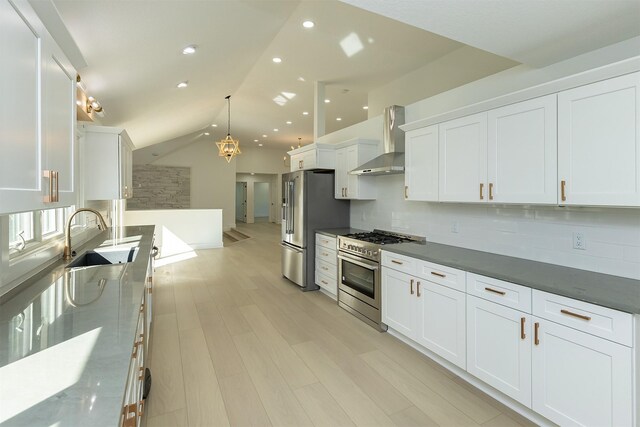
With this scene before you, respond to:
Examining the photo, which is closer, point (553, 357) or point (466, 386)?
point (553, 357)

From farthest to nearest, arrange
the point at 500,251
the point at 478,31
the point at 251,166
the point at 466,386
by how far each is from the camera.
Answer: the point at 251,166
the point at 500,251
the point at 466,386
the point at 478,31

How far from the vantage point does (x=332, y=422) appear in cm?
197

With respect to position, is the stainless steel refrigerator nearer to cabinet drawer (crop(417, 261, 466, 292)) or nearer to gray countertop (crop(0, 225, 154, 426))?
cabinet drawer (crop(417, 261, 466, 292))

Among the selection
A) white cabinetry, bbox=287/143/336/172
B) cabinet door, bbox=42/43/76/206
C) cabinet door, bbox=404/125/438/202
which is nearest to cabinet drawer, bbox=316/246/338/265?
white cabinetry, bbox=287/143/336/172

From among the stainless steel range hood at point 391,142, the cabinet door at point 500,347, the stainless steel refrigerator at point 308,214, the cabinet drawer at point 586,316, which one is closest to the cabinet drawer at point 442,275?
the cabinet door at point 500,347

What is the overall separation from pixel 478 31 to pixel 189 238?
25.4ft

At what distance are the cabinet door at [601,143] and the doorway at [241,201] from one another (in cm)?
1431

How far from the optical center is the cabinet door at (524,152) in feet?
6.81

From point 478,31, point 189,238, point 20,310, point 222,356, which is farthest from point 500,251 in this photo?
point 189,238

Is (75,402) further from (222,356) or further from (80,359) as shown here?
(222,356)

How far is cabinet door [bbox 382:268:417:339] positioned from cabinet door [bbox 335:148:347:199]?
5.55 feet

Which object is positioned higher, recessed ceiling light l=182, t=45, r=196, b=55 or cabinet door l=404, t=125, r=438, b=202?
recessed ceiling light l=182, t=45, r=196, b=55

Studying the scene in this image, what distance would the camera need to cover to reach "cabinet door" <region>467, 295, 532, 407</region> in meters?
1.94

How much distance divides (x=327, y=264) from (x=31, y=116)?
143 inches
